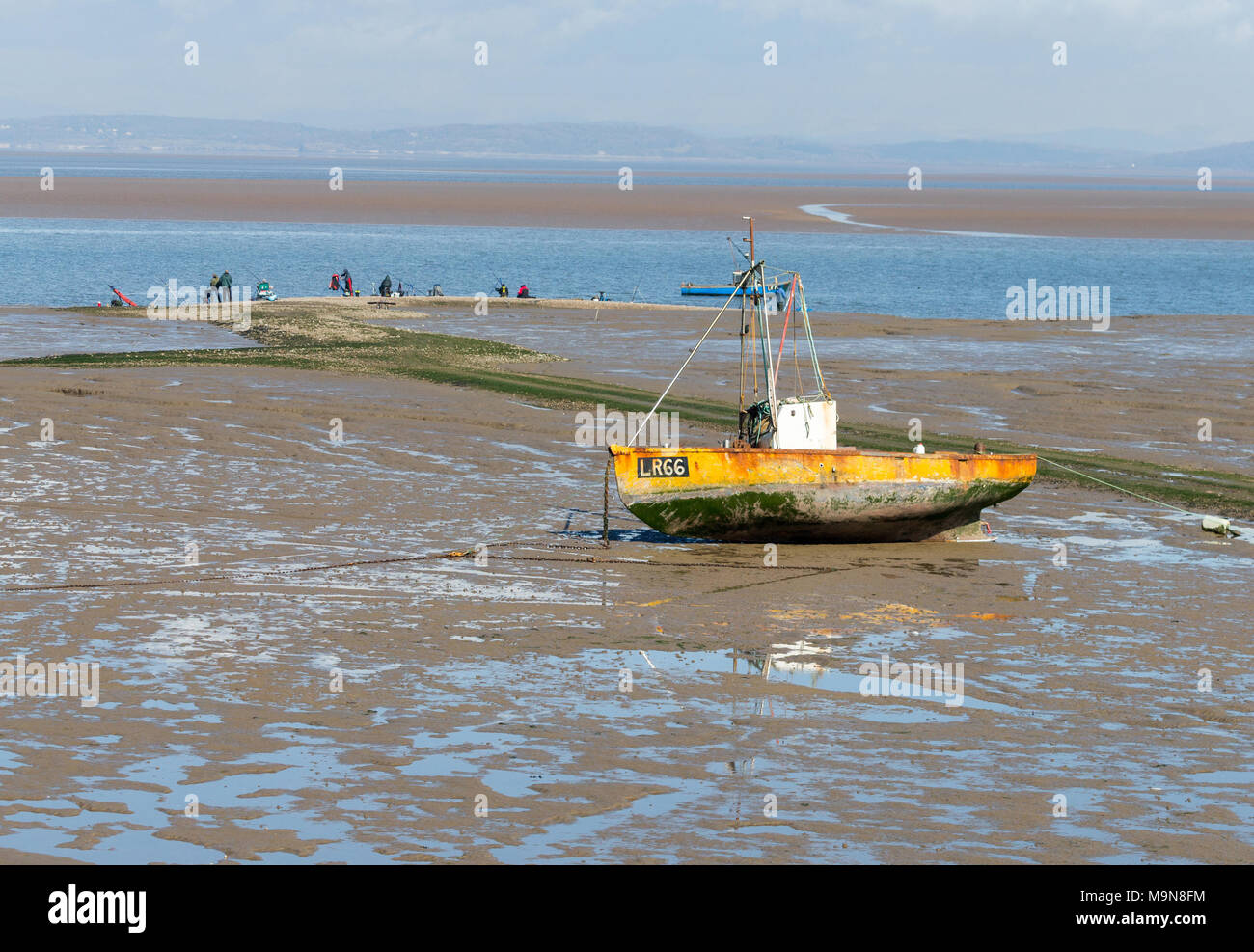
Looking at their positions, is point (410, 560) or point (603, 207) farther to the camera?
point (603, 207)

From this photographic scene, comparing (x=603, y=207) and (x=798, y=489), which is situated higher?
(x=603, y=207)

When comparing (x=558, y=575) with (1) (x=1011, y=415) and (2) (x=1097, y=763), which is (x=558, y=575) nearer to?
(2) (x=1097, y=763)

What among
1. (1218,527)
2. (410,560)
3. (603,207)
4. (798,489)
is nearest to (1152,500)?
(1218,527)

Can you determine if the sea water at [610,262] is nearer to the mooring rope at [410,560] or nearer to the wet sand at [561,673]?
the wet sand at [561,673]

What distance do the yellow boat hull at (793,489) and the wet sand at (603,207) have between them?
88576 millimetres

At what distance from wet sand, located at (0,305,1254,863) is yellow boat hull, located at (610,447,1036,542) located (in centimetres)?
45

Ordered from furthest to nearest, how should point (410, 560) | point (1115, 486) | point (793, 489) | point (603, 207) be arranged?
point (603, 207), point (1115, 486), point (793, 489), point (410, 560)

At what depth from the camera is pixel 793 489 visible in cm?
1930

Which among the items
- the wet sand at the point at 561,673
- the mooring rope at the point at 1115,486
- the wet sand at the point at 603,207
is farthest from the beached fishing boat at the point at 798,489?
the wet sand at the point at 603,207

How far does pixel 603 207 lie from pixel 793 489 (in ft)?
396

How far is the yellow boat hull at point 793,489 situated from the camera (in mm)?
19234

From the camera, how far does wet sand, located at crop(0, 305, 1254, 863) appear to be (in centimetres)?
1040

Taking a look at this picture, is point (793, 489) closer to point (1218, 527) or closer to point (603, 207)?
point (1218, 527)
